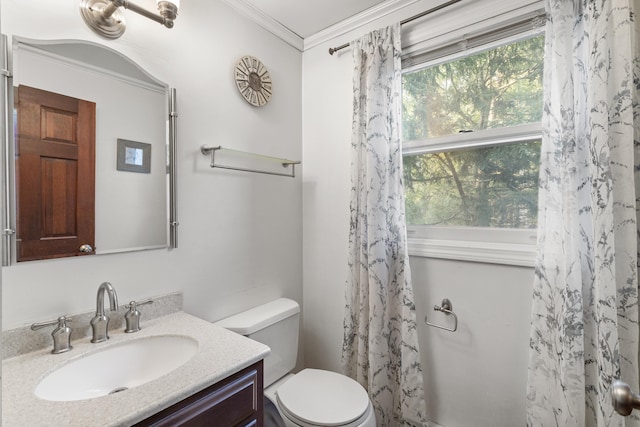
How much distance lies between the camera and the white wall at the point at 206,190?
1.23 meters

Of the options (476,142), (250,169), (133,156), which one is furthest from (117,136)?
(476,142)

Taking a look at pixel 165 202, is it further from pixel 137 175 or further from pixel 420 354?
pixel 420 354

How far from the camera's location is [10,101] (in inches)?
44.8

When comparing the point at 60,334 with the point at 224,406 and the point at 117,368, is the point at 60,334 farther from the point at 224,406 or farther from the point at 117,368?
the point at 224,406

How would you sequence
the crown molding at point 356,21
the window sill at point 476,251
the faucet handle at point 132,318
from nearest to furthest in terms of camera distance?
the faucet handle at point 132,318 < the window sill at point 476,251 < the crown molding at point 356,21

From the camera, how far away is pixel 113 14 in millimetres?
1350

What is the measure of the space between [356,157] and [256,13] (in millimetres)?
972

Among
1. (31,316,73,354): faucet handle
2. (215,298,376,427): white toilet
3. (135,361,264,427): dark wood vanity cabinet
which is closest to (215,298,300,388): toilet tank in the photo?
(215,298,376,427): white toilet

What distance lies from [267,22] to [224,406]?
6.29 ft

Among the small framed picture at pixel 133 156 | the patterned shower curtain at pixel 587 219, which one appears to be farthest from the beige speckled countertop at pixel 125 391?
the patterned shower curtain at pixel 587 219

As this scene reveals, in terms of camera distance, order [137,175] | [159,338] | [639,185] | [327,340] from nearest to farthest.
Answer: [639,185]
[159,338]
[137,175]
[327,340]

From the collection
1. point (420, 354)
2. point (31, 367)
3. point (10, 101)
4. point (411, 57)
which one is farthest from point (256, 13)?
point (420, 354)

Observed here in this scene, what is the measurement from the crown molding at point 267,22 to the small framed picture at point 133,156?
90 centimetres

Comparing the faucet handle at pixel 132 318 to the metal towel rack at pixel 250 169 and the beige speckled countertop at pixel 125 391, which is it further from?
the metal towel rack at pixel 250 169
